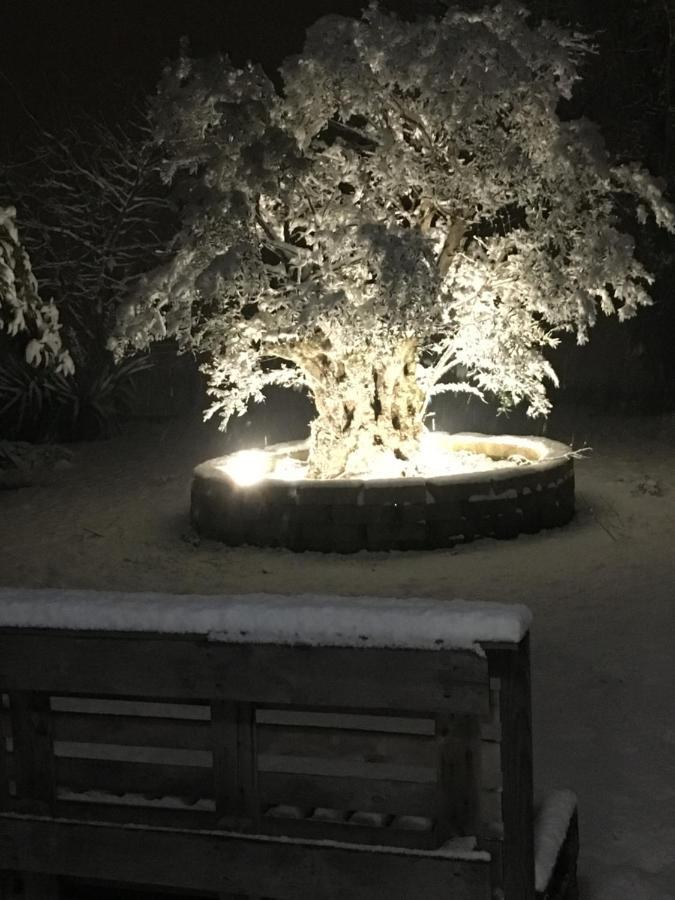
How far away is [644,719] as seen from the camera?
4984 mm

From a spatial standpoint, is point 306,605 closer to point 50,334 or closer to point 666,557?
point 666,557

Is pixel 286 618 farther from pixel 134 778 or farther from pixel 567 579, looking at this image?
pixel 567 579

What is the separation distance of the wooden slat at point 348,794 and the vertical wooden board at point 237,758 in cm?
5

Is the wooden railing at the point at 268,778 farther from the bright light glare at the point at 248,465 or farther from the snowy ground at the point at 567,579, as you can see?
the bright light glare at the point at 248,465

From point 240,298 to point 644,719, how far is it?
671 cm

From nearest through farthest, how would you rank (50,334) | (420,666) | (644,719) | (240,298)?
1. (420,666)
2. (644,719)
3. (240,298)
4. (50,334)

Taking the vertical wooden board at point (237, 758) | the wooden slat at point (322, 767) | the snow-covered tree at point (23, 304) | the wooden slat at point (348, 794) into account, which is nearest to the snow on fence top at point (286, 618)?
the vertical wooden board at point (237, 758)

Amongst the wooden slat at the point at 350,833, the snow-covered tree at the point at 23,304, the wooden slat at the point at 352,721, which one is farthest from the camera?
the snow-covered tree at the point at 23,304

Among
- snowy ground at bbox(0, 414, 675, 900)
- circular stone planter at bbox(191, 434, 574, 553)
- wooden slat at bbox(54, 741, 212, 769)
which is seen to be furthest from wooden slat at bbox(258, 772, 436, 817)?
circular stone planter at bbox(191, 434, 574, 553)

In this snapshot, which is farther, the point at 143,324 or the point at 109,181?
the point at 109,181

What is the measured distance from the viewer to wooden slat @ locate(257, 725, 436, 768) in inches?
110

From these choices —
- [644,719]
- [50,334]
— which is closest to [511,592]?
[644,719]

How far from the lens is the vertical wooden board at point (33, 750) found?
2963 millimetres

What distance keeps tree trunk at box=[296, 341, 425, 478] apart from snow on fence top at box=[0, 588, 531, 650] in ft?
26.1
